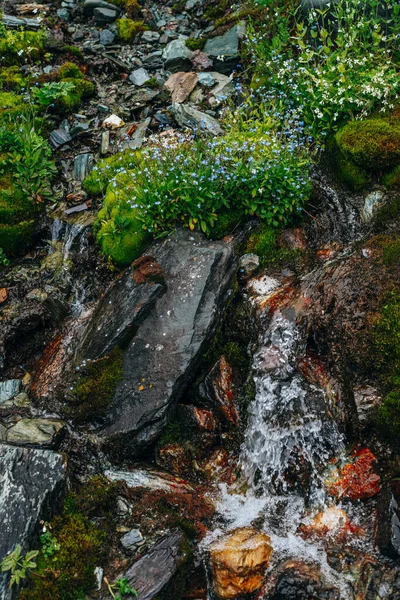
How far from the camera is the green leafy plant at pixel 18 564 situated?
16.4ft

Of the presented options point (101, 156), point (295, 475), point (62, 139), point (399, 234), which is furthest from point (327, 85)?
point (295, 475)

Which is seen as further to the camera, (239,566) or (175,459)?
(175,459)

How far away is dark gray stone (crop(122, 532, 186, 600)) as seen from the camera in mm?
5180

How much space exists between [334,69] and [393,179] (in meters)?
2.08

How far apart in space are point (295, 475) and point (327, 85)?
5.44 meters

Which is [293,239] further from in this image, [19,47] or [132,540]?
[19,47]

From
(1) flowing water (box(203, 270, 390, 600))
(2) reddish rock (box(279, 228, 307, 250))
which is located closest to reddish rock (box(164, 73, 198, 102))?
(2) reddish rock (box(279, 228, 307, 250))

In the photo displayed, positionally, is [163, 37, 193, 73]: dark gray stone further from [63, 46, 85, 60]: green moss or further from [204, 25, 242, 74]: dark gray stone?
[63, 46, 85, 60]: green moss

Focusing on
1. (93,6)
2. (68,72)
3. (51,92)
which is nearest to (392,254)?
(51,92)

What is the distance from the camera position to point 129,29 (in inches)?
497

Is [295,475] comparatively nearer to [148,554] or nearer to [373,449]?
[373,449]

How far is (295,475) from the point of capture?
6262 millimetres

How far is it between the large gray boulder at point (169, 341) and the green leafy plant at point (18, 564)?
157 cm

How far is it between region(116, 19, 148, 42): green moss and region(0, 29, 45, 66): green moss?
1.72 metres
